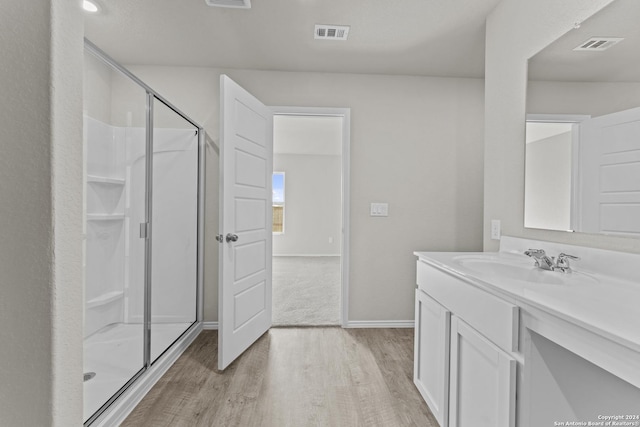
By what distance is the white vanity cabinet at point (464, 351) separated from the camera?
106 centimetres

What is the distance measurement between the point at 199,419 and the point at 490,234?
2031mm

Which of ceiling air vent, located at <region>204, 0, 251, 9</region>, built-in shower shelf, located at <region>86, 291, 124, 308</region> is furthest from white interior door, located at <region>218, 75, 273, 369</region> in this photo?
built-in shower shelf, located at <region>86, 291, 124, 308</region>

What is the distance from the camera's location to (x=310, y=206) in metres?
7.82

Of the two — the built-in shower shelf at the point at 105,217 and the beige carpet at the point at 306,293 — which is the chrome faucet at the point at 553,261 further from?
the built-in shower shelf at the point at 105,217

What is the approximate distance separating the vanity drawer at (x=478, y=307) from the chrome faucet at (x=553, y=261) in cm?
39

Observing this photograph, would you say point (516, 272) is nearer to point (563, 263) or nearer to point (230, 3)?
point (563, 263)

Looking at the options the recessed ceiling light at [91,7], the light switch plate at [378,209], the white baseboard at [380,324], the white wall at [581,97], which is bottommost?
the white baseboard at [380,324]

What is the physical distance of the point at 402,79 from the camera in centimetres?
307

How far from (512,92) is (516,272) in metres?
1.08

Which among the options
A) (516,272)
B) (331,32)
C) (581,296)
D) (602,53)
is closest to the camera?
(581,296)

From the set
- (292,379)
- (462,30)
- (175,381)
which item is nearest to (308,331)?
(292,379)

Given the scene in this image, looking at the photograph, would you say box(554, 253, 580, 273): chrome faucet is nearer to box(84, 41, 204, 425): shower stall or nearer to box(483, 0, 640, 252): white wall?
box(483, 0, 640, 252): white wall

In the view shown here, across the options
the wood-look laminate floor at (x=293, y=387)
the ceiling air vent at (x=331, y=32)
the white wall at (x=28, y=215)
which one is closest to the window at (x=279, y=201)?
the wood-look laminate floor at (x=293, y=387)

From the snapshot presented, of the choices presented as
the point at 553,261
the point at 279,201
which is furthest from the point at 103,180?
the point at 279,201
